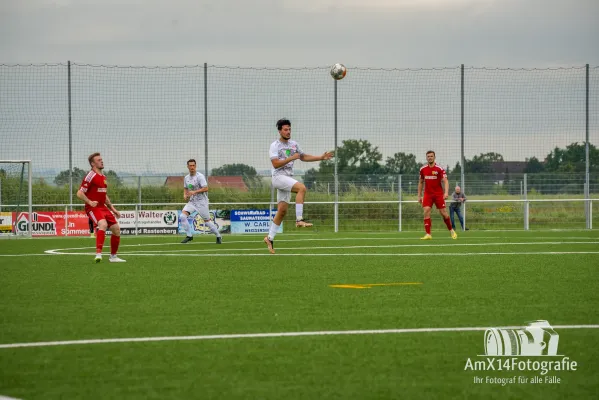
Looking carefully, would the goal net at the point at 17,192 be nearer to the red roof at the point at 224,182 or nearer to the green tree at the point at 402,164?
the red roof at the point at 224,182

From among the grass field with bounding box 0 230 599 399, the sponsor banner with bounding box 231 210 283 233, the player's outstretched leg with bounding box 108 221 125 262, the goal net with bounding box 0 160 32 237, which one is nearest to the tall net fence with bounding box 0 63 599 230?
the goal net with bounding box 0 160 32 237

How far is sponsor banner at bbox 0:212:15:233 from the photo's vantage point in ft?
96.1

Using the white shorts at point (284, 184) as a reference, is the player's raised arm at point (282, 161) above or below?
above

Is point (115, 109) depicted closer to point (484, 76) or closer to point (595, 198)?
point (484, 76)

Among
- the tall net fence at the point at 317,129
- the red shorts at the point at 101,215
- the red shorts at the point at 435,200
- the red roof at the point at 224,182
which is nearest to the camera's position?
the red shorts at the point at 101,215

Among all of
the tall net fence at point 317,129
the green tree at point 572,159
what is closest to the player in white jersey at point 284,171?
the tall net fence at point 317,129

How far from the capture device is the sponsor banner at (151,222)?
30.9 m

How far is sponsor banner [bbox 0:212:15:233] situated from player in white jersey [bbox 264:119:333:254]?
1489cm

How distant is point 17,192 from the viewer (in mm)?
30047

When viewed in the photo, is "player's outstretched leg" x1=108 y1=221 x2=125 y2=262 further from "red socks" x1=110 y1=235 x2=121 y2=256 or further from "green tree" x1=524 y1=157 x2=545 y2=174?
"green tree" x1=524 y1=157 x2=545 y2=174

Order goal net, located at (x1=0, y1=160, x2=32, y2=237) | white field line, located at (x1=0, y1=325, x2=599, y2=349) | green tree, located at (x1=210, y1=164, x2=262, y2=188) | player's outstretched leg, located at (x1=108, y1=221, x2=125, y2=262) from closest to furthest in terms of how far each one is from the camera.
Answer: white field line, located at (x1=0, y1=325, x2=599, y2=349), player's outstretched leg, located at (x1=108, y1=221, x2=125, y2=262), goal net, located at (x1=0, y1=160, x2=32, y2=237), green tree, located at (x1=210, y1=164, x2=262, y2=188)

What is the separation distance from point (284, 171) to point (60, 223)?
1547cm

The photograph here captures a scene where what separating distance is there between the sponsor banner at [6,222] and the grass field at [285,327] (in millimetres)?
16575

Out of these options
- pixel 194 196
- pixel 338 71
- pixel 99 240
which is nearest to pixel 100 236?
pixel 99 240
